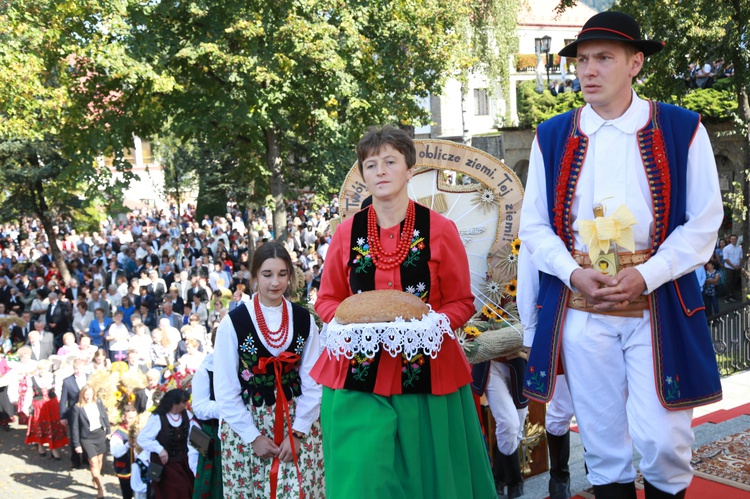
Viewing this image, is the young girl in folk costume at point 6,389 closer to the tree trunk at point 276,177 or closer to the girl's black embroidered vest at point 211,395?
the tree trunk at point 276,177

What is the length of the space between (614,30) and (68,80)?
14.0 meters

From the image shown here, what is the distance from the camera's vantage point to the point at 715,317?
11180mm

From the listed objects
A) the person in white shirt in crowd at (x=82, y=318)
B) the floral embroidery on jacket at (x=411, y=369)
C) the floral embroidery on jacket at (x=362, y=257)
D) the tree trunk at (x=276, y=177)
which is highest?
the tree trunk at (x=276, y=177)

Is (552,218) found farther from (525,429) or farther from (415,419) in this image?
(525,429)

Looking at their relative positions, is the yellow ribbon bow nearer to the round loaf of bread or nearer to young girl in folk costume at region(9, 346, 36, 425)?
the round loaf of bread

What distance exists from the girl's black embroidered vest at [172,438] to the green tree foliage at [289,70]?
9330 millimetres

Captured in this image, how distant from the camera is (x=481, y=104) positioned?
45.8 metres

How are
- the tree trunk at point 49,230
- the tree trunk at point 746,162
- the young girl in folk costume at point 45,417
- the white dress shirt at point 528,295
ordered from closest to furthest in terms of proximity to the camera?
the white dress shirt at point 528,295
the young girl in folk costume at point 45,417
the tree trunk at point 746,162
the tree trunk at point 49,230

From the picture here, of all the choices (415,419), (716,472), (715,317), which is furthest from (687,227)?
(715,317)

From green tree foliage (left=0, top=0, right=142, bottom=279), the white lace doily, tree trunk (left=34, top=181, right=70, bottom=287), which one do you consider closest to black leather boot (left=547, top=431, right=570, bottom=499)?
the white lace doily

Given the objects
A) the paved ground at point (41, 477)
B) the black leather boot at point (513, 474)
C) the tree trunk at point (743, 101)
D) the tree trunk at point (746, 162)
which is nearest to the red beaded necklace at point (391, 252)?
the black leather boot at point (513, 474)

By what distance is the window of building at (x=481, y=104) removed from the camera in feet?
149

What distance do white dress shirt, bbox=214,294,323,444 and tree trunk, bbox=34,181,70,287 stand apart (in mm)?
17112

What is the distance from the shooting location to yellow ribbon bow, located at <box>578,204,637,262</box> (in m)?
2.97
